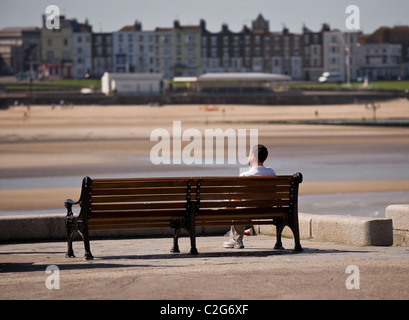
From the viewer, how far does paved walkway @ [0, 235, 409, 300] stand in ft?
24.7

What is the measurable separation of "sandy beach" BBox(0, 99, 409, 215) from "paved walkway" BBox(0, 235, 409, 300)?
13.1 m

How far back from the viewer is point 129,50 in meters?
175

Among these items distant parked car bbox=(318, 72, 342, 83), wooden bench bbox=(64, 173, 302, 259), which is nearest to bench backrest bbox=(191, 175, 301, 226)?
wooden bench bbox=(64, 173, 302, 259)

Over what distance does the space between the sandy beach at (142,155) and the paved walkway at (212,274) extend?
1306cm

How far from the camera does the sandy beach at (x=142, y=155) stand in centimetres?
2802

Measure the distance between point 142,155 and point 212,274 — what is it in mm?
33253

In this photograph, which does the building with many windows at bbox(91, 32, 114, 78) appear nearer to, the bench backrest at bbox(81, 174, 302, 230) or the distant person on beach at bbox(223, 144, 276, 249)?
the distant person on beach at bbox(223, 144, 276, 249)

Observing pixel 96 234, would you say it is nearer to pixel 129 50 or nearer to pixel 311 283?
pixel 311 283

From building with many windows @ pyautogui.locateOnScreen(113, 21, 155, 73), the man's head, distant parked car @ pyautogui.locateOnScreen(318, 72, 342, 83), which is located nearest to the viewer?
the man's head

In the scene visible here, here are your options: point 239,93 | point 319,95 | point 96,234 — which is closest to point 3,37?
point 239,93

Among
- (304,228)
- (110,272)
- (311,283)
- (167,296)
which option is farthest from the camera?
(304,228)

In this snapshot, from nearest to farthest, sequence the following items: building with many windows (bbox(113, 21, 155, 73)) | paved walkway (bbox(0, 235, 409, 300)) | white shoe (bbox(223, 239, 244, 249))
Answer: paved walkway (bbox(0, 235, 409, 300)), white shoe (bbox(223, 239, 244, 249)), building with many windows (bbox(113, 21, 155, 73))

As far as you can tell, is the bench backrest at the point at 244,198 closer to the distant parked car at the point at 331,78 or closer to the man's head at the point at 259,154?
the man's head at the point at 259,154

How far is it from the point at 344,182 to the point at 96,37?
15057cm
